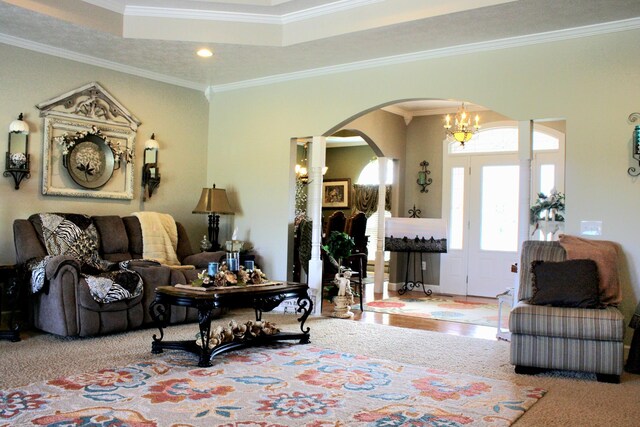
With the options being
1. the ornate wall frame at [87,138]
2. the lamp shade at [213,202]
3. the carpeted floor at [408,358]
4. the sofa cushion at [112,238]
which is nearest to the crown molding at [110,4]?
the ornate wall frame at [87,138]

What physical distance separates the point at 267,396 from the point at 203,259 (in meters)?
3.09

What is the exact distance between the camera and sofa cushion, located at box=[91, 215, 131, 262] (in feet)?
19.8

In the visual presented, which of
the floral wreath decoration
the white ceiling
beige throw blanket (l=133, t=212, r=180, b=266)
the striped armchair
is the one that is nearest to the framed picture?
the white ceiling

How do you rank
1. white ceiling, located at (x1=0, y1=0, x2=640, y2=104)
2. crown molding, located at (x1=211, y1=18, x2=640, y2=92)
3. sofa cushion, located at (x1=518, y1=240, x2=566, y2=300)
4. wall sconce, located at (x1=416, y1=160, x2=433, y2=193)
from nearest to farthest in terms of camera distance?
sofa cushion, located at (x1=518, y1=240, x2=566, y2=300), white ceiling, located at (x1=0, y1=0, x2=640, y2=104), crown molding, located at (x1=211, y1=18, x2=640, y2=92), wall sconce, located at (x1=416, y1=160, x2=433, y2=193)

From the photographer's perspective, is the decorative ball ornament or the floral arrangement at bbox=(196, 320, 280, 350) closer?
the floral arrangement at bbox=(196, 320, 280, 350)

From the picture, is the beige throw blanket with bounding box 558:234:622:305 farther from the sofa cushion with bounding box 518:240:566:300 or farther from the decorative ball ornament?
the decorative ball ornament

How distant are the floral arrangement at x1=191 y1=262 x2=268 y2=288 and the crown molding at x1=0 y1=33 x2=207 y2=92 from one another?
9.94 ft

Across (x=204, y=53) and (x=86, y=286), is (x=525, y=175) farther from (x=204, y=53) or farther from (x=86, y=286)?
(x=86, y=286)

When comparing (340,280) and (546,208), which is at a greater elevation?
(546,208)

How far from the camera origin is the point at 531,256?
488 centimetres

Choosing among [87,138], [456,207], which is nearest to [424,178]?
[456,207]

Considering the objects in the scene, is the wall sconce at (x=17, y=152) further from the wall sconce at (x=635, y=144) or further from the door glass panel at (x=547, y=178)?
the door glass panel at (x=547, y=178)

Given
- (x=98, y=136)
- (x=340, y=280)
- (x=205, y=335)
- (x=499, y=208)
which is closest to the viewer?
(x=205, y=335)

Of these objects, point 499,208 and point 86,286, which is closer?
point 86,286
